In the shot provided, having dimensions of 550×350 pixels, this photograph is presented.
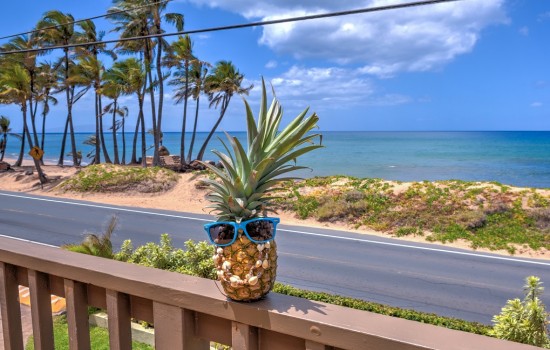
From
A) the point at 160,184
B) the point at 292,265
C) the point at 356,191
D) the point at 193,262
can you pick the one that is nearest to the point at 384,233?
the point at 356,191

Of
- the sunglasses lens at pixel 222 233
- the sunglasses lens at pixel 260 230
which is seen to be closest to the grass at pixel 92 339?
the sunglasses lens at pixel 222 233

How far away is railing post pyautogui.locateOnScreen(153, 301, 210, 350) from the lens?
5.57ft

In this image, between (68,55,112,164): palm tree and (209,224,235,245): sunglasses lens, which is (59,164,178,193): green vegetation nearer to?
(68,55,112,164): palm tree

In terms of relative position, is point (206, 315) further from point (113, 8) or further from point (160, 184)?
point (113, 8)

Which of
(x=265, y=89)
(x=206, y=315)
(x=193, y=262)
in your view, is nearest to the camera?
(x=206, y=315)

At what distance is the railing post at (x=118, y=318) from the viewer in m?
1.86

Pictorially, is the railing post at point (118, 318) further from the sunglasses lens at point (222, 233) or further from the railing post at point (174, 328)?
the sunglasses lens at point (222, 233)

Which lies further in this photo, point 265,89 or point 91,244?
point 91,244

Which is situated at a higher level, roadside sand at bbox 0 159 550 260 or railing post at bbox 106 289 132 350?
railing post at bbox 106 289 132 350

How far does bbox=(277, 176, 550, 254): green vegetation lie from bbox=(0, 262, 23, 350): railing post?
46.5 ft

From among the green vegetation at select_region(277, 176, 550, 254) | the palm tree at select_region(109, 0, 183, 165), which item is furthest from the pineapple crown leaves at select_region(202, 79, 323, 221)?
the palm tree at select_region(109, 0, 183, 165)

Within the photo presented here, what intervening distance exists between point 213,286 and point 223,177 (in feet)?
1.41

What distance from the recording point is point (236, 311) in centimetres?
158

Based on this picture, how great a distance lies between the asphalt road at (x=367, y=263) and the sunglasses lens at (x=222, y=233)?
7706 mm
